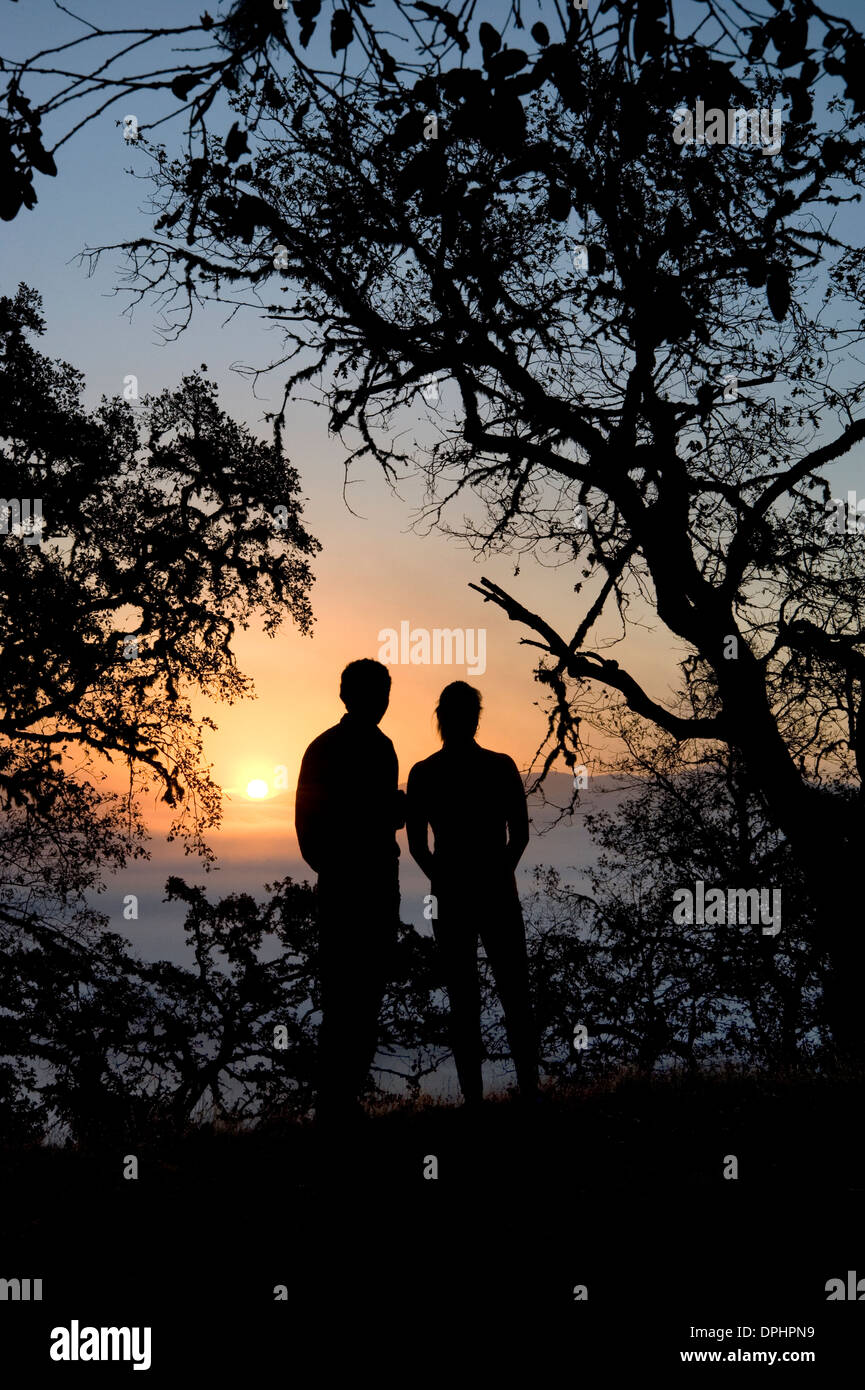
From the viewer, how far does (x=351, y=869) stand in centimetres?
475

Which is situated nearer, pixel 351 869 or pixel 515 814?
pixel 351 869

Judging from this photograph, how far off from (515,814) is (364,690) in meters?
1.41

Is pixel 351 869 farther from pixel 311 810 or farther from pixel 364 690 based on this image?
pixel 364 690

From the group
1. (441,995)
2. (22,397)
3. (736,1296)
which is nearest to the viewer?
(736,1296)

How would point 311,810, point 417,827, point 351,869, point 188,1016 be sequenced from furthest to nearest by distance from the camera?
1. point 188,1016
2. point 417,827
3. point 311,810
4. point 351,869

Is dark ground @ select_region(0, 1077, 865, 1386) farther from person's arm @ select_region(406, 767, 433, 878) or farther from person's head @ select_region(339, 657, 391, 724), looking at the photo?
person's head @ select_region(339, 657, 391, 724)

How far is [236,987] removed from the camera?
16.9m

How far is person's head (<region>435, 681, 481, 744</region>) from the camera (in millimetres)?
5871

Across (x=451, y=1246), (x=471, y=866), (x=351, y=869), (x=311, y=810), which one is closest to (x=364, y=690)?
(x=311, y=810)

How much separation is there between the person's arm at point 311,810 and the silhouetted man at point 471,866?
2.55ft

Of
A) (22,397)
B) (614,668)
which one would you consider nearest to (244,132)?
(614,668)

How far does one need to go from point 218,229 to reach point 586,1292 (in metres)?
8.31

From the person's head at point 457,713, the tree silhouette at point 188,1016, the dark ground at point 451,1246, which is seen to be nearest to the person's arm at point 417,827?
the person's head at point 457,713

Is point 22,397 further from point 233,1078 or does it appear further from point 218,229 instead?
point 233,1078
